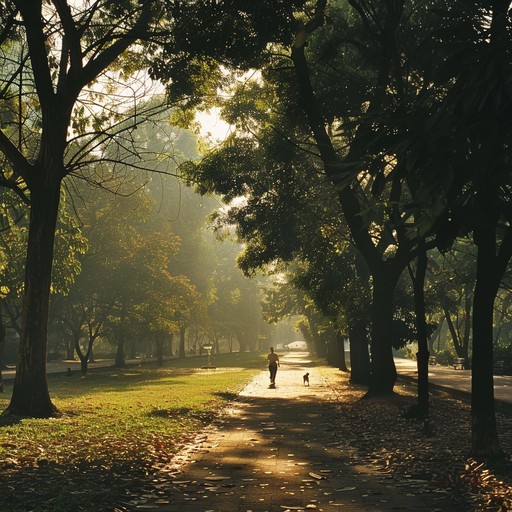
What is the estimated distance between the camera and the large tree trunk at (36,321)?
52.8ft

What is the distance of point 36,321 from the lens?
16266 mm

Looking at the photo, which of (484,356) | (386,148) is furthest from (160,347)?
(386,148)

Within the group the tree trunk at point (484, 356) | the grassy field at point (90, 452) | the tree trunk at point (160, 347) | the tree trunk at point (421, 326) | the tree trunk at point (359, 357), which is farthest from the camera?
the tree trunk at point (160, 347)

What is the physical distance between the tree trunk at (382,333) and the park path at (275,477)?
588 centimetres

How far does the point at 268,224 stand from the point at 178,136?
2449 inches

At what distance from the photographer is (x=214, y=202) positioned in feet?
269

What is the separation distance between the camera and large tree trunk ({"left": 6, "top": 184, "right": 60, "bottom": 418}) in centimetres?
1609

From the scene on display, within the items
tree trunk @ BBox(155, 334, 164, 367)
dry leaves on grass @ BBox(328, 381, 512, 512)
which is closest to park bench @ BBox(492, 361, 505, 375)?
dry leaves on grass @ BBox(328, 381, 512, 512)

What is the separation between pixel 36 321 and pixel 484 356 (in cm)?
1009

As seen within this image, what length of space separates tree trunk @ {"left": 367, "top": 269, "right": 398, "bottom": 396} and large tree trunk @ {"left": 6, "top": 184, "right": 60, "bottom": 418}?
9.69m

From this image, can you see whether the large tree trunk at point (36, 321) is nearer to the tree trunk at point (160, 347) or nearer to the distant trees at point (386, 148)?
the distant trees at point (386, 148)

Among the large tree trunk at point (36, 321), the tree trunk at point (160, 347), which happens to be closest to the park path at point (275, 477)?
the large tree trunk at point (36, 321)

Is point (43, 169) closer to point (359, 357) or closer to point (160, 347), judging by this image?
point (359, 357)

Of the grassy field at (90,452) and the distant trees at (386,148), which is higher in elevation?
the distant trees at (386,148)
